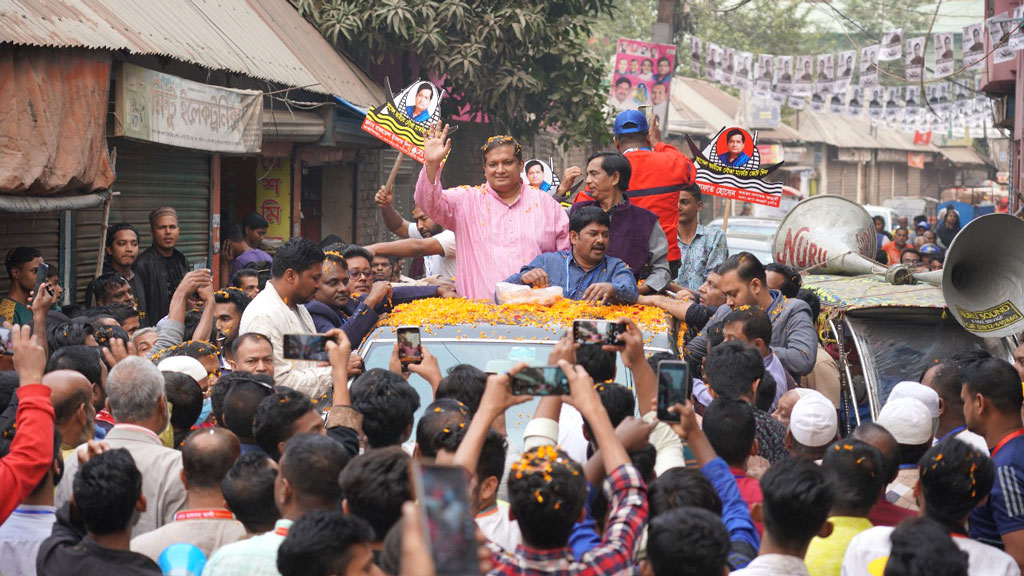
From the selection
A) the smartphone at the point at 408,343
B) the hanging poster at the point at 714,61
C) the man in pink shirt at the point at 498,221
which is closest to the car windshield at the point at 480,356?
the smartphone at the point at 408,343

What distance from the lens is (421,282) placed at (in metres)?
8.35

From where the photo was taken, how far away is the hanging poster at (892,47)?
70.1 ft

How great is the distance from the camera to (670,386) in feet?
12.5

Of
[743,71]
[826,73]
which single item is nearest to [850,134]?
[826,73]

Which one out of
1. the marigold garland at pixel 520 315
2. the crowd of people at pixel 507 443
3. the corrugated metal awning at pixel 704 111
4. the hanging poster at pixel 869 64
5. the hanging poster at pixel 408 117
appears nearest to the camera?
the crowd of people at pixel 507 443

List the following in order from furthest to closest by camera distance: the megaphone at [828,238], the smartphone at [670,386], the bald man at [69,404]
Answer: the megaphone at [828,238], the bald man at [69,404], the smartphone at [670,386]

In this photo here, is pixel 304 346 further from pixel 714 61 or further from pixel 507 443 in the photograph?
pixel 714 61

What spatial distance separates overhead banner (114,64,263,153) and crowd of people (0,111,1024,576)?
8.21 ft

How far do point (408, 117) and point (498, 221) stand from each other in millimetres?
2613

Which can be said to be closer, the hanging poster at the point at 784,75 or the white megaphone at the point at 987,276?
the white megaphone at the point at 987,276

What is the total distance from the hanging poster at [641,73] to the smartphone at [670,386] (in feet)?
48.4

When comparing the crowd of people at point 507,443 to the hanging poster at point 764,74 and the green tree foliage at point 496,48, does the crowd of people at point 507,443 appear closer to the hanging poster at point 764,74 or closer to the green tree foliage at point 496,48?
the green tree foliage at point 496,48

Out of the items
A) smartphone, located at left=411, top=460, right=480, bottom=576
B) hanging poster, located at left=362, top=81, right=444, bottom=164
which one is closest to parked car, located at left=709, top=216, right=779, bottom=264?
hanging poster, located at left=362, top=81, right=444, bottom=164

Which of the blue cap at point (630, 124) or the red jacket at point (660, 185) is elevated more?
the blue cap at point (630, 124)
